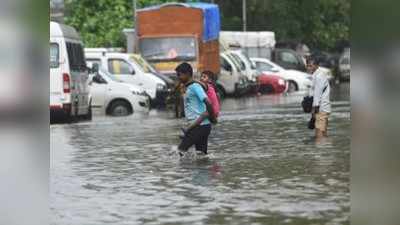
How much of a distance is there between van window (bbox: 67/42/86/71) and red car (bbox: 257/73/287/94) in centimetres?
1963

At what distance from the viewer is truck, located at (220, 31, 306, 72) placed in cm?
5047

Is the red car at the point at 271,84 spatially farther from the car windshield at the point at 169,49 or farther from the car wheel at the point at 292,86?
the car windshield at the point at 169,49

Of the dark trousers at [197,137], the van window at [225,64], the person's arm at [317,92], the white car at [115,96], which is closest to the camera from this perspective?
the dark trousers at [197,137]

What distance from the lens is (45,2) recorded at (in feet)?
22.7

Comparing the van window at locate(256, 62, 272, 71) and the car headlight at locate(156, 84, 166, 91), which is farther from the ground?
the van window at locate(256, 62, 272, 71)

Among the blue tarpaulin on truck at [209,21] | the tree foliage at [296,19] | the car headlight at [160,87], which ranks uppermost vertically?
the tree foliage at [296,19]

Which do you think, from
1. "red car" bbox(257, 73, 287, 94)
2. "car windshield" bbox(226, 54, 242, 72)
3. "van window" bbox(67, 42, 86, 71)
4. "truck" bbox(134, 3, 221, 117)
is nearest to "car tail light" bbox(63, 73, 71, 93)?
"van window" bbox(67, 42, 86, 71)

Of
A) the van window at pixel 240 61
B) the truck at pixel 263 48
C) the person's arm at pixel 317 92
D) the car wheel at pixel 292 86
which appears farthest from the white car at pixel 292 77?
the person's arm at pixel 317 92

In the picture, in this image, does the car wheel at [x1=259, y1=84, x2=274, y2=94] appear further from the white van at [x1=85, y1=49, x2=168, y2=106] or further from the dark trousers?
the dark trousers

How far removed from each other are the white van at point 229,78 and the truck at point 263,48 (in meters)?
10.7

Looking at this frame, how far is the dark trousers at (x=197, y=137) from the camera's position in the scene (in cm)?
1410

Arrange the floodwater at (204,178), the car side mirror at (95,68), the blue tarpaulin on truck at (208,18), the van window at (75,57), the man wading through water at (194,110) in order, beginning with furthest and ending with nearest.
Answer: the blue tarpaulin on truck at (208,18) < the car side mirror at (95,68) < the van window at (75,57) < the man wading through water at (194,110) < the floodwater at (204,178)

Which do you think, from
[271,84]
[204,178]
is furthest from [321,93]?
[271,84]

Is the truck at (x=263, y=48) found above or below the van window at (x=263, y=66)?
above
